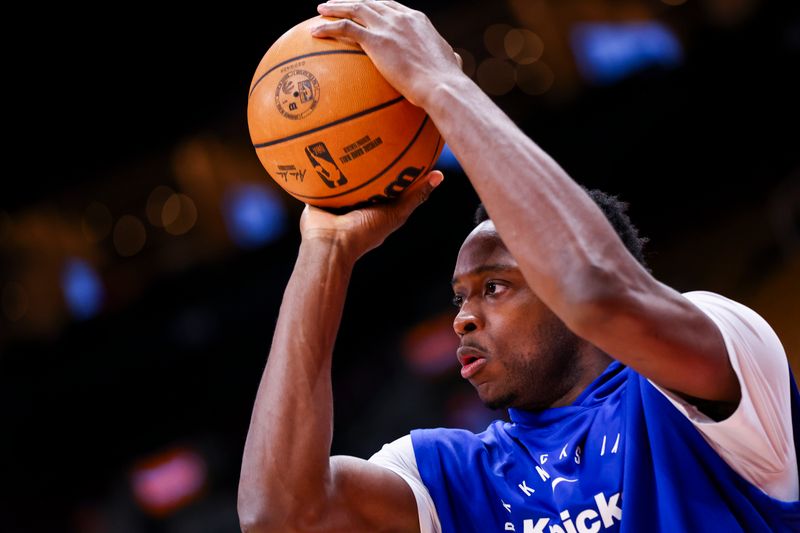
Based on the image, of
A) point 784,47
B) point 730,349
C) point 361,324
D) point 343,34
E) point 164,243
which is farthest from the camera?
point 164,243

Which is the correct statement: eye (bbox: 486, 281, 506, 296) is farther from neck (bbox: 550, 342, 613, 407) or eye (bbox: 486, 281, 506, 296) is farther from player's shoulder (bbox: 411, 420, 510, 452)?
player's shoulder (bbox: 411, 420, 510, 452)

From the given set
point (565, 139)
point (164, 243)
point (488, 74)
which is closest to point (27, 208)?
point (164, 243)

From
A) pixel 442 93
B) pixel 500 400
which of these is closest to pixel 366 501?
pixel 500 400

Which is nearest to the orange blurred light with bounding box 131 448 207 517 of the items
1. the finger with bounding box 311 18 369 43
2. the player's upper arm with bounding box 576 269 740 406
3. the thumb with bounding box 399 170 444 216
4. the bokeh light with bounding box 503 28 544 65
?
the bokeh light with bounding box 503 28 544 65

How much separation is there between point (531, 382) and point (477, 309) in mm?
248

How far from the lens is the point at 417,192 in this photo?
7.88ft

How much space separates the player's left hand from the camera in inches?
79.3

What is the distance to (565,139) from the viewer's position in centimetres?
845

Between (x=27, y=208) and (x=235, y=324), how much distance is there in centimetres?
428

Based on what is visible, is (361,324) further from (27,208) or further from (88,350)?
(27,208)

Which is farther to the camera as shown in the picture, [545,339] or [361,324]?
[361,324]

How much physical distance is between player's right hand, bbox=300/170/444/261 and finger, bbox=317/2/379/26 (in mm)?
427

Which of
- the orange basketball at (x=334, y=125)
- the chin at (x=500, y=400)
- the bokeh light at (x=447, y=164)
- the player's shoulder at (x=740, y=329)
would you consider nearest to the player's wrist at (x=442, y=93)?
the orange basketball at (x=334, y=125)

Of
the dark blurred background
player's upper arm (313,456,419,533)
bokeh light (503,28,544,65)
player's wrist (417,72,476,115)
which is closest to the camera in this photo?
player's wrist (417,72,476,115)
